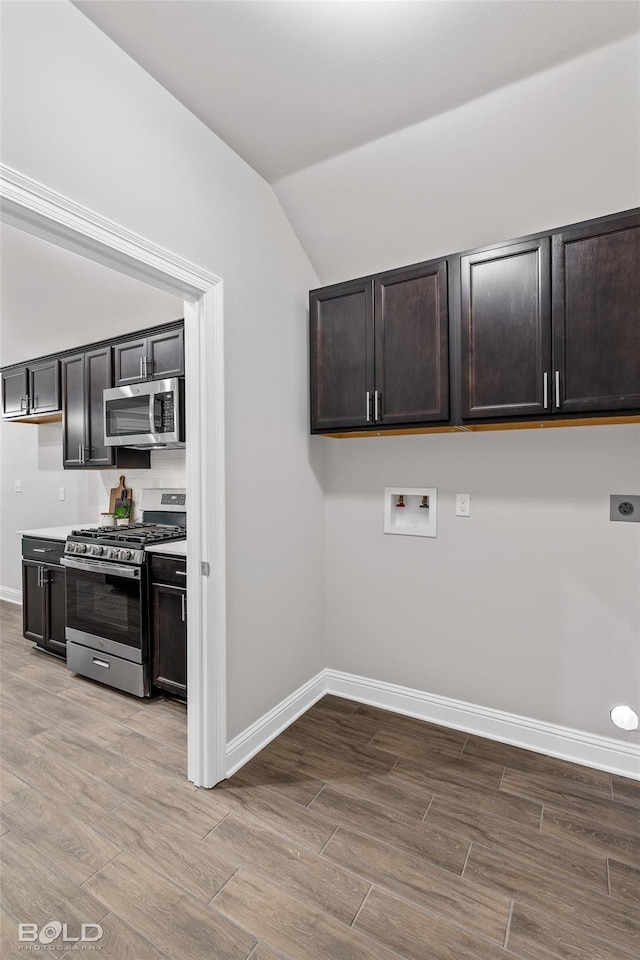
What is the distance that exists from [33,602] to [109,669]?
1.10 meters

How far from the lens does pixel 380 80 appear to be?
1814 millimetres

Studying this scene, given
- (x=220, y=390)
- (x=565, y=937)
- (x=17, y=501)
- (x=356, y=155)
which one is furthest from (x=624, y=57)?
(x=17, y=501)

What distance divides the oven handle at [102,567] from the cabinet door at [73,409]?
957 mm

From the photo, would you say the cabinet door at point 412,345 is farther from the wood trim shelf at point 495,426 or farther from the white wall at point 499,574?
the white wall at point 499,574

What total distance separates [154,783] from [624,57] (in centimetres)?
333

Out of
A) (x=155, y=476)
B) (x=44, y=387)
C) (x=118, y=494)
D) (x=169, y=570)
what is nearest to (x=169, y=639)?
(x=169, y=570)

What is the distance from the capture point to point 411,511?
2689 millimetres

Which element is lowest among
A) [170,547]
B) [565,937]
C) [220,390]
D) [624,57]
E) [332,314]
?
[565,937]

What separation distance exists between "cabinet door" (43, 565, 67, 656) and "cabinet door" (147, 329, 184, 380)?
1558mm

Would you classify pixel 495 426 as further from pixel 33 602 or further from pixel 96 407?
pixel 33 602

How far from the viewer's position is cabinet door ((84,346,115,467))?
11.6 feet

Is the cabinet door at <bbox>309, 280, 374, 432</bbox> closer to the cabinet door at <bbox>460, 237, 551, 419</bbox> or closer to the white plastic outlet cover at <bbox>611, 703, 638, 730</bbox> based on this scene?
the cabinet door at <bbox>460, 237, 551, 419</bbox>

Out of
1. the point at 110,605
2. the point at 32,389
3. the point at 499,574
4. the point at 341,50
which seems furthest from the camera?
the point at 32,389

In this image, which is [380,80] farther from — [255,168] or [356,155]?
[255,168]
